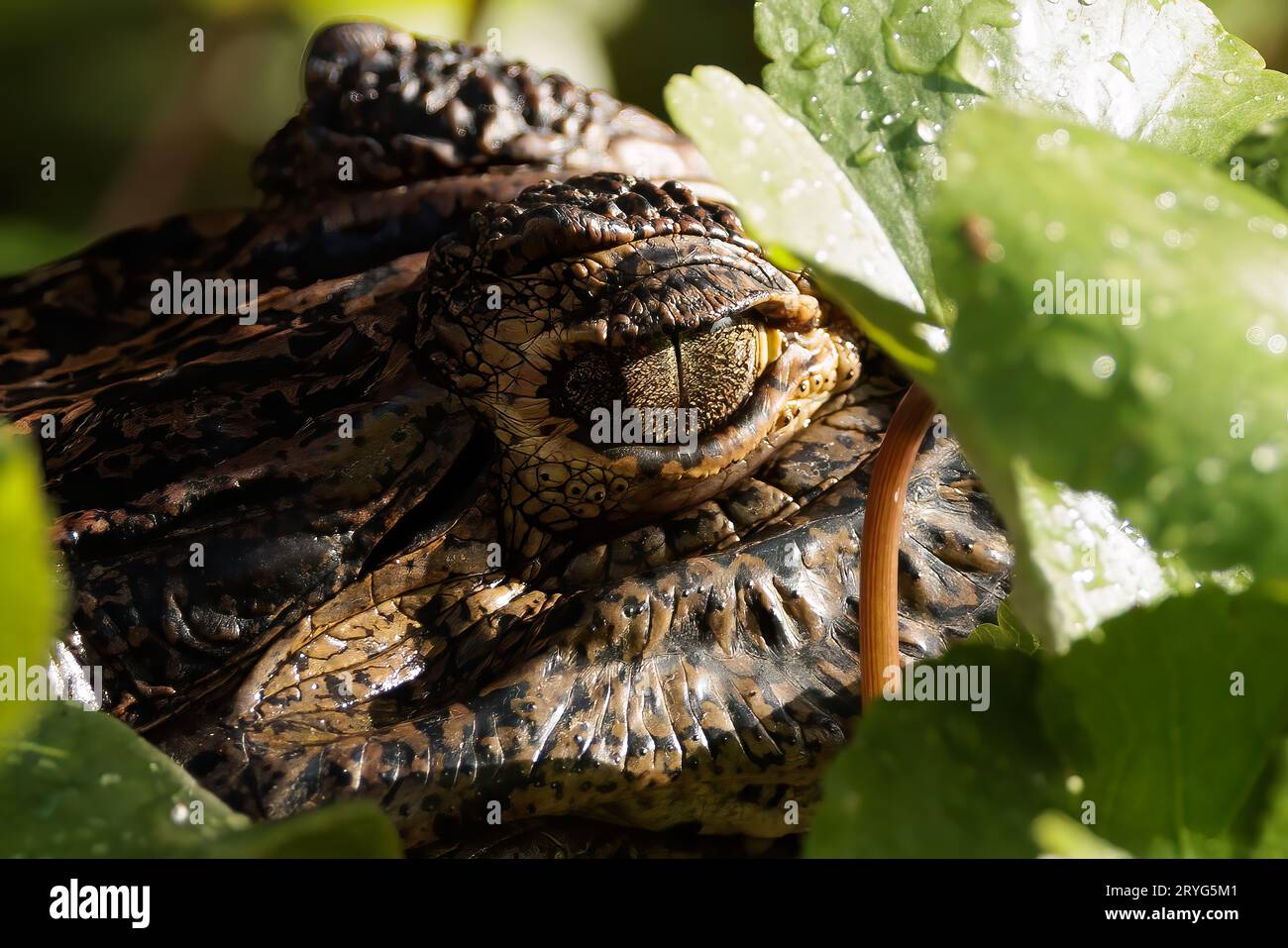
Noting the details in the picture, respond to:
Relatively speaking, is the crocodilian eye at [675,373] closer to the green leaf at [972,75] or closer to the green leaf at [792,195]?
the green leaf at [972,75]

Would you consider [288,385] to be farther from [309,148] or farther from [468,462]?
[309,148]

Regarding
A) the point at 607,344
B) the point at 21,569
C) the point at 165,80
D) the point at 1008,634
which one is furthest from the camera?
the point at 165,80

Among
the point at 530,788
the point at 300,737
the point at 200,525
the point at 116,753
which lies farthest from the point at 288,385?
the point at 116,753

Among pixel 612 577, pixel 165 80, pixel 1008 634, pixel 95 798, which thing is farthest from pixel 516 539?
pixel 165 80

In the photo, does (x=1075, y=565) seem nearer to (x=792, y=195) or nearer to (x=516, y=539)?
(x=792, y=195)

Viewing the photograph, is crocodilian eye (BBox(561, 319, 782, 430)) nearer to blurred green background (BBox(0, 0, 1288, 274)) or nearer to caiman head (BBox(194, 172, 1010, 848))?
caiman head (BBox(194, 172, 1010, 848))

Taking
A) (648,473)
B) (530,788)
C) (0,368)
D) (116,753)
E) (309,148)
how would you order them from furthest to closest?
(309,148) → (0,368) → (648,473) → (530,788) → (116,753)
